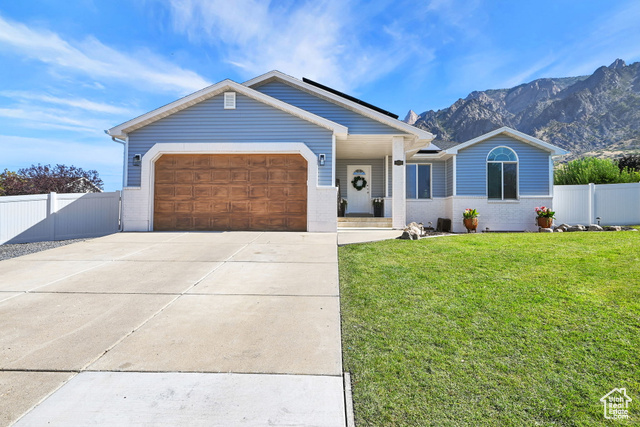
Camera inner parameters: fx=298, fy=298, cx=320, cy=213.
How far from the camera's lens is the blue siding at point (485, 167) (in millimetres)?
12898

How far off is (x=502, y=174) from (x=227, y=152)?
11545 millimetres

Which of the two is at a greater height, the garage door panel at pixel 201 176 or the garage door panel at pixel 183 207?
the garage door panel at pixel 201 176

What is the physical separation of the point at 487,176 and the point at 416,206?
10.7 feet

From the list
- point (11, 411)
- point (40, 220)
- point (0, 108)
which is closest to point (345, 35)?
point (40, 220)

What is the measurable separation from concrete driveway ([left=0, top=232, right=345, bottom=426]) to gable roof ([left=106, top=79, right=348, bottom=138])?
5.86 meters

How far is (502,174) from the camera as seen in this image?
13.1 meters

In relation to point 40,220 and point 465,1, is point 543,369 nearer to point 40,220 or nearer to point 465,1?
point 465,1

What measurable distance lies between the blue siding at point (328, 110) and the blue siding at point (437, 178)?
14.6 feet

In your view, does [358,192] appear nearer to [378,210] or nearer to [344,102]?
[378,210]

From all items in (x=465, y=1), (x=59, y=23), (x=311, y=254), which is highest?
(x=465, y=1)

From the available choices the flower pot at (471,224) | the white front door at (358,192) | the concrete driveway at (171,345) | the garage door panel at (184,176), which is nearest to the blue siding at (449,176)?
the flower pot at (471,224)

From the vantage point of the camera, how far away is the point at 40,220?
31.6 feet

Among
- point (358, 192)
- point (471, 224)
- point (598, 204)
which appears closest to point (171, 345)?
point (471, 224)

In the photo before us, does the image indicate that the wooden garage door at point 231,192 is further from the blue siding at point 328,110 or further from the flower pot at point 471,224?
the flower pot at point 471,224
